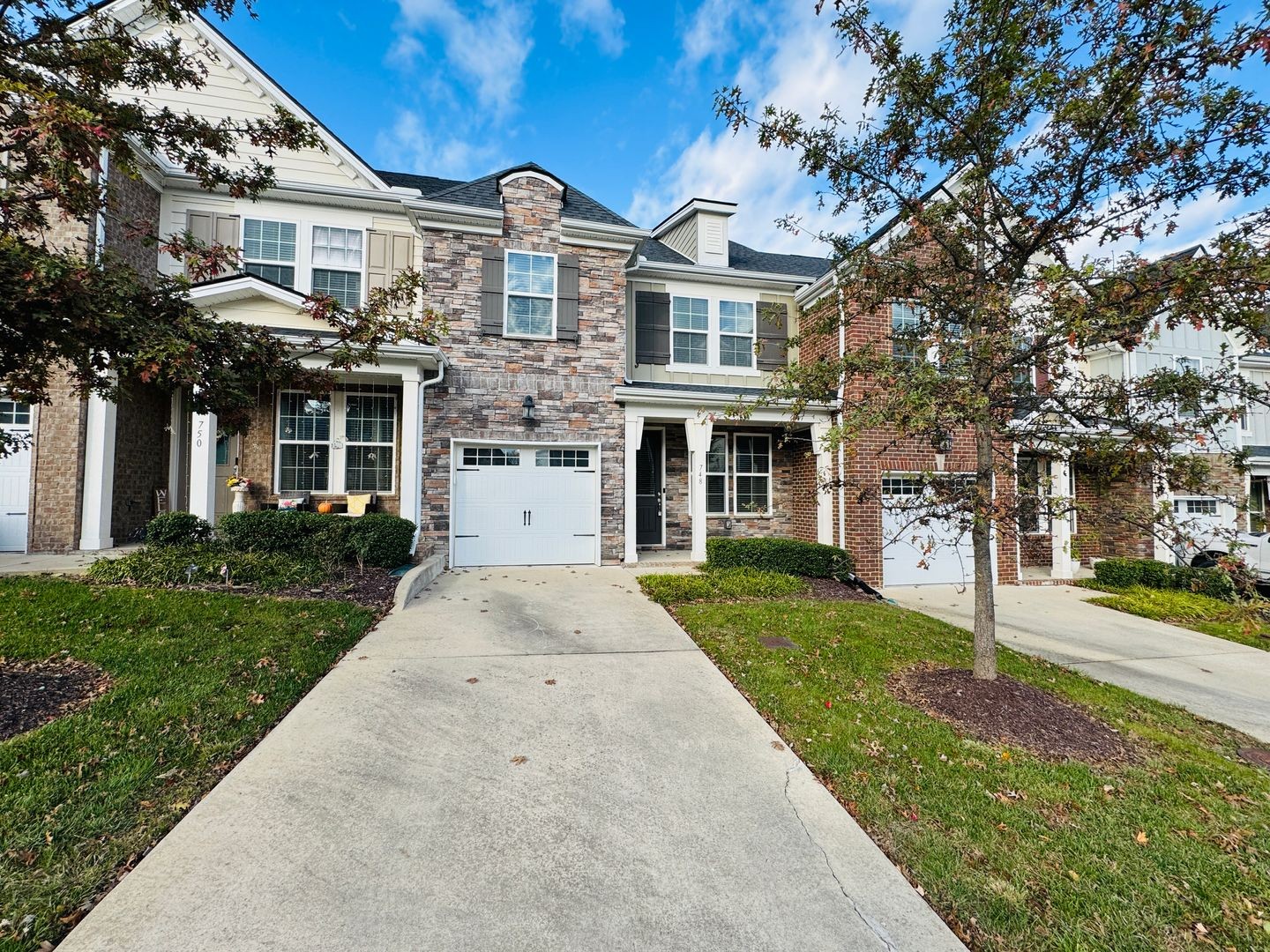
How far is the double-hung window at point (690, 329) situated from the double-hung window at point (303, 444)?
6.58 meters

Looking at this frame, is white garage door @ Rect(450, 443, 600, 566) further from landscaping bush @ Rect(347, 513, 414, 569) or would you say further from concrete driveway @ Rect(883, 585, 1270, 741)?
concrete driveway @ Rect(883, 585, 1270, 741)

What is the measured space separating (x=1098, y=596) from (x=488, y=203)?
12387mm

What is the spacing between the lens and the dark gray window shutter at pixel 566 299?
9492 mm

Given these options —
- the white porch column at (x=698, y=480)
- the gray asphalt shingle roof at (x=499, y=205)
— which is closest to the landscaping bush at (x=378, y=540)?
the white porch column at (x=698, y=480)

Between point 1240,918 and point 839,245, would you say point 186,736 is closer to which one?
point 1240,918

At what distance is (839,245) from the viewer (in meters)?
4.49

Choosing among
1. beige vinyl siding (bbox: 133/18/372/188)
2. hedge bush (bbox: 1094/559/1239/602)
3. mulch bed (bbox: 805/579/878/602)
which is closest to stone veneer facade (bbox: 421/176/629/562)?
beige vinyl siding (bbox: 133/18/372/188)

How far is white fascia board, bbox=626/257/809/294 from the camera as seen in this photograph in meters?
10.6

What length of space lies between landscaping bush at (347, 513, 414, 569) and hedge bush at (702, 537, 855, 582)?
15.9 ft

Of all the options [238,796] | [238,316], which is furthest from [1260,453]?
[238,316]

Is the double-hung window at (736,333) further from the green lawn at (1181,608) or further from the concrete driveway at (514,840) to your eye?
the concrete driveway at (514,840)

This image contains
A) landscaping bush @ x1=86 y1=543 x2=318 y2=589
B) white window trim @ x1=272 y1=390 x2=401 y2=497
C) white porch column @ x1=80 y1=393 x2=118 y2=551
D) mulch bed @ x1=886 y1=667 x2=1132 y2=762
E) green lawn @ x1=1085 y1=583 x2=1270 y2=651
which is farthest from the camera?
white window trim @ x1=272 y1=390 x2=401 y2=497

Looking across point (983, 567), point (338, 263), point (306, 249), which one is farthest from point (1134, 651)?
point (306, 249)

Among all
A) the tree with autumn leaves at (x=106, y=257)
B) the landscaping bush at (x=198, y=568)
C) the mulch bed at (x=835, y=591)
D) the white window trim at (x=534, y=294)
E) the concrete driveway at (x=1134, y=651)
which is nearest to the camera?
the tree with autumn leaves at (x=106, y=257)
